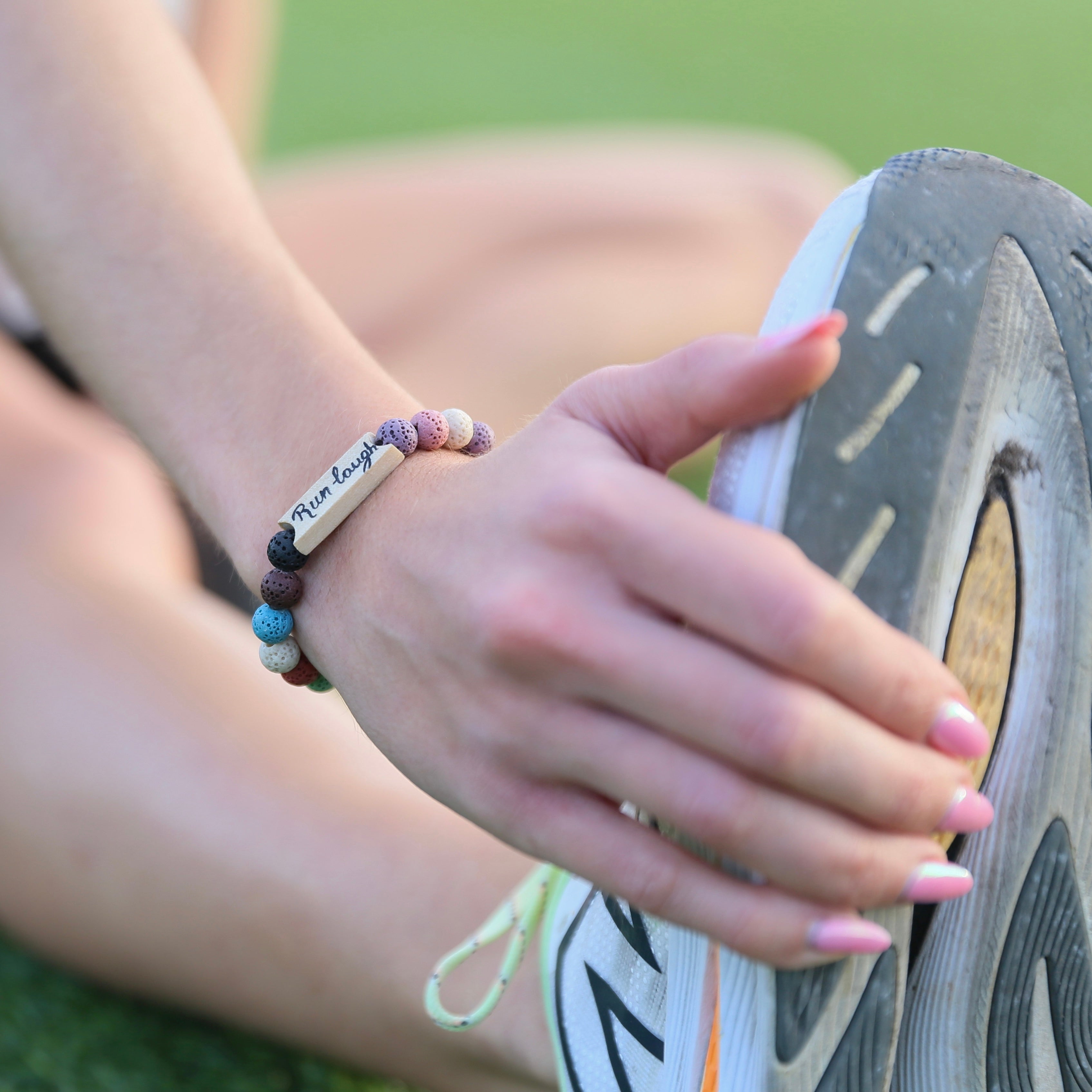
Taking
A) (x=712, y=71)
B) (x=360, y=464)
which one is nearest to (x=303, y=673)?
(x=360, y=464)

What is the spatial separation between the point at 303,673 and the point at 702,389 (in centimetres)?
27

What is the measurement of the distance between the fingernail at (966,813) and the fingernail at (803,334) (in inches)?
7.3

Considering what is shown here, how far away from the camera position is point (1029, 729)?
21.8 inches

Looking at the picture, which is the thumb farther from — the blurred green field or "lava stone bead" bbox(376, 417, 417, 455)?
the blurred green field

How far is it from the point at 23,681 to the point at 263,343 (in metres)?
0.47

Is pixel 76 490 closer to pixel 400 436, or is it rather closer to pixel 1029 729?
pixel 400 436

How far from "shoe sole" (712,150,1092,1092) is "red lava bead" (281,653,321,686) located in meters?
0.23

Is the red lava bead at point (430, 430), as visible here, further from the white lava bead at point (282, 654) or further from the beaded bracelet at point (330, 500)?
the white lava bead at point (282, 654)

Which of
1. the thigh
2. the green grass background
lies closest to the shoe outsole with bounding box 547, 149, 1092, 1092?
the thigh

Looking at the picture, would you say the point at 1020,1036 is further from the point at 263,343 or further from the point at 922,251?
the point at 263,343

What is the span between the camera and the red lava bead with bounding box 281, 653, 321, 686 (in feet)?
1.88

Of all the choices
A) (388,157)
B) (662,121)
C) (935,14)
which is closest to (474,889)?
(388,157)

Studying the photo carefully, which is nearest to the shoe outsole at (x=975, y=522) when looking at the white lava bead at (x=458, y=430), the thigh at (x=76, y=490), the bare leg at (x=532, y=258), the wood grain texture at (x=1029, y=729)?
the wood grain texture at (x=1029, y=729)

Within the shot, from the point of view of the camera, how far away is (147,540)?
3.65 ft
